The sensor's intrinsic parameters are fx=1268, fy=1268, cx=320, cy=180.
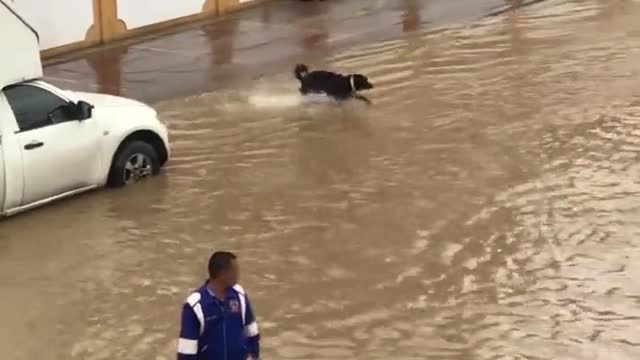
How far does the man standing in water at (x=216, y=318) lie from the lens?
6.95 meters

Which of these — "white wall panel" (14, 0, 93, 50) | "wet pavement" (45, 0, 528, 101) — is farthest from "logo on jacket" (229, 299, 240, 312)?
"white wall panel" (14, 0, 93, 50)

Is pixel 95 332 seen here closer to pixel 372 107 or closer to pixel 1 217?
pixel 1 217

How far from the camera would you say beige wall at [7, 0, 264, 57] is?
20875 millimetres

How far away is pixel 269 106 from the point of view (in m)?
16.9

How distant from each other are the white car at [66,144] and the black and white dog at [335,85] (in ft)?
11.3

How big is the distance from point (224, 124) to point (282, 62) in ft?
13.6

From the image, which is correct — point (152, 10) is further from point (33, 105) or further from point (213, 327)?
point (213, 327)

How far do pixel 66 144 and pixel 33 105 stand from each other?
0.51 metres

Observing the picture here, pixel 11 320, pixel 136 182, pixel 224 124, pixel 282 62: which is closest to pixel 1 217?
pixel 136 182

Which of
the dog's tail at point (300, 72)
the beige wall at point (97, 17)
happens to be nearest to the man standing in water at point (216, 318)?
the dog's tail at point (300, 72)

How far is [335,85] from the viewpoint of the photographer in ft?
54.7

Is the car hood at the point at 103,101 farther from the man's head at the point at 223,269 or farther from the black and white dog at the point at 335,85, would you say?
the man's head at the point at 223,269

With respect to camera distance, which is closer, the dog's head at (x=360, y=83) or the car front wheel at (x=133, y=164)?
the car front wheel at (x=133, y=164)

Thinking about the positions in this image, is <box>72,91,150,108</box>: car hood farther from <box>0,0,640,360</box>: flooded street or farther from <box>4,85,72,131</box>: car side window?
<box>0,0,640,360</box>: flooded street
